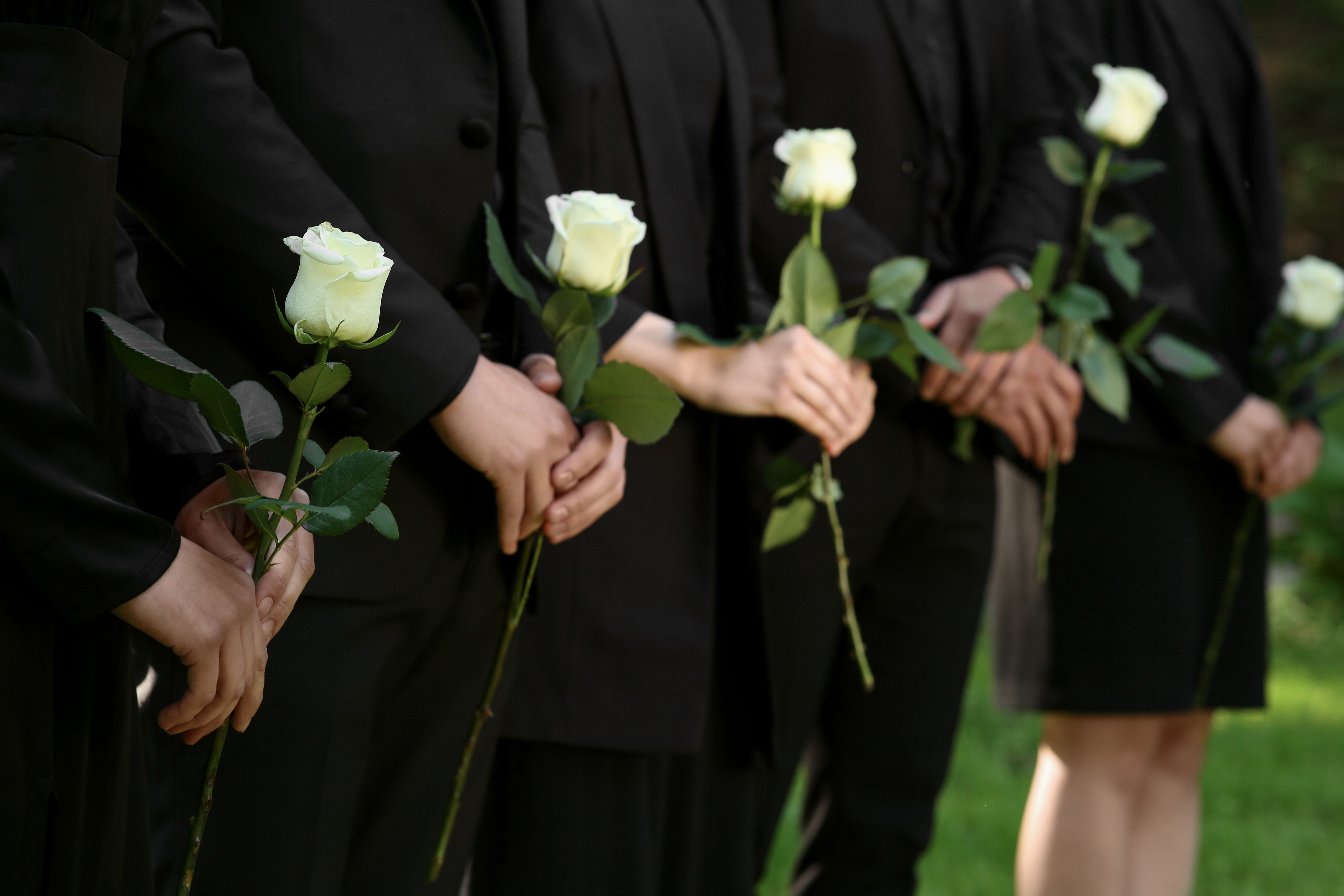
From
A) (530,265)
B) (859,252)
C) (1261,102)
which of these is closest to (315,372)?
(530,265)

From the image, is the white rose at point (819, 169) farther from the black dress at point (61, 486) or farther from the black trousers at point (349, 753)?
the black dress at point (61, 486)

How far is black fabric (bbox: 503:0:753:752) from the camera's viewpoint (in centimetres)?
180

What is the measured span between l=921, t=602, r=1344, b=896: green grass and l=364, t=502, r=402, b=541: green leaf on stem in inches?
102

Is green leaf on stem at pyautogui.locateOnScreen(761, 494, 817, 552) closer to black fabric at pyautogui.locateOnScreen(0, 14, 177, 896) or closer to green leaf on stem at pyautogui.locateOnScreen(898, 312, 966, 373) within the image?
green leaf on stem at pyautogui.locateOnScreen(898, 312, 966, 373)

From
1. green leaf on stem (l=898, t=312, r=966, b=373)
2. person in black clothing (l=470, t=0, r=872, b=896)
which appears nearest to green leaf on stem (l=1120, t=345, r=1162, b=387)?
green leaf on stem (l=898, t=312, r=966, b=373)

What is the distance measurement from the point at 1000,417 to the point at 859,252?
38 centimetres

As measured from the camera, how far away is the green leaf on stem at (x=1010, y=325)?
214cm

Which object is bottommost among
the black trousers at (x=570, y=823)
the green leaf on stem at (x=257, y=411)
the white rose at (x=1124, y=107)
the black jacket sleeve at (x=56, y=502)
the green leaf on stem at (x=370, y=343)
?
the black trousers at (x=570, y=823)

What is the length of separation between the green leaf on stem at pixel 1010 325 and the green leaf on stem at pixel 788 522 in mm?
377

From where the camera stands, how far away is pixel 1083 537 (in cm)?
269

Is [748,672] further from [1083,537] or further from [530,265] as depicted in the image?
[1083,537]

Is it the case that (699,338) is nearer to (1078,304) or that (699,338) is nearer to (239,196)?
(239,196)

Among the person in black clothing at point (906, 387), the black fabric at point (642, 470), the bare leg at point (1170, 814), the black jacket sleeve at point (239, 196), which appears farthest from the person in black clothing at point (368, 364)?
the bare leg at point (1170, 814)

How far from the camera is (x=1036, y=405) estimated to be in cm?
241
